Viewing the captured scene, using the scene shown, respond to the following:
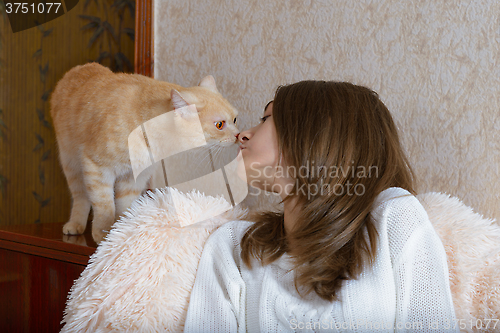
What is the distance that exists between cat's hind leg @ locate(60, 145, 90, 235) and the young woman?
537 mm

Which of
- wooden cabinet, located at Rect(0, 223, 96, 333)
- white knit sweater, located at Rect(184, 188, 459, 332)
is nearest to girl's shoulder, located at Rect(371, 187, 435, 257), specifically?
white knit sweater, located at Rect(184, 188, 459, 332)

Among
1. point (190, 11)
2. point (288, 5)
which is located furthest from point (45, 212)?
point (288, 5)

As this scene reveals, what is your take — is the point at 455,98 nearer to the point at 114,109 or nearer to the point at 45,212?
the point at 114,109

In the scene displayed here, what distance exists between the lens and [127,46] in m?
1.58

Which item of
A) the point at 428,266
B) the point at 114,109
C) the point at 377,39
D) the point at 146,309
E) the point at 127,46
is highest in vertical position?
the point at 377,39

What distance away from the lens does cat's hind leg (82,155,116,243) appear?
99cm

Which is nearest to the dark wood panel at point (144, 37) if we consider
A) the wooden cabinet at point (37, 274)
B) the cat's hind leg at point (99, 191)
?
the cat's hind leg at point (99, 191)

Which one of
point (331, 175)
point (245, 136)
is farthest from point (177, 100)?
point (331, 175)

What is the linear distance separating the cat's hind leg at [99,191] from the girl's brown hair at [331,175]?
0.41m

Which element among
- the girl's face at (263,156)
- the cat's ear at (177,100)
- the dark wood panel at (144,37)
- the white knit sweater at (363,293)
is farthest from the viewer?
the dark wood panel at (144,37)

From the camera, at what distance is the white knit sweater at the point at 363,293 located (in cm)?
62

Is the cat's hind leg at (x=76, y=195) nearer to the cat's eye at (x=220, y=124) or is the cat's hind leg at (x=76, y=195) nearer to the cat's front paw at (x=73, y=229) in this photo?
the cat's front paw at (x=73, y=229)

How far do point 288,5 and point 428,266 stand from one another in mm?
829

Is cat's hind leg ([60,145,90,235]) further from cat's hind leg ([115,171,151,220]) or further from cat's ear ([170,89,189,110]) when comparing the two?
cat's ear ([170,89,189,110])
